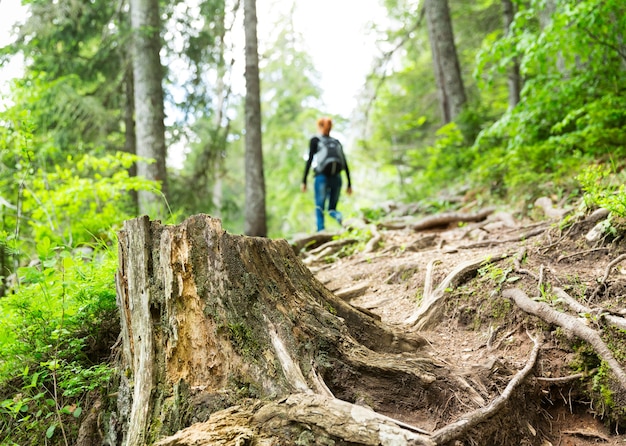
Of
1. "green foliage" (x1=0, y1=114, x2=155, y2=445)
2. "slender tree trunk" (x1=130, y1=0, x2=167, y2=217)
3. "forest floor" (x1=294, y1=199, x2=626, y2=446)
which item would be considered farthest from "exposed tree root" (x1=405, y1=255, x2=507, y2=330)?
"slender tree trunk" (x1=130, y1=0, x2=167, y2=217)

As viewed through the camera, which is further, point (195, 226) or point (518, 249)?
point (518, 249)

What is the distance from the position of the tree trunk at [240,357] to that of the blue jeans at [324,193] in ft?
Answer: 17.6

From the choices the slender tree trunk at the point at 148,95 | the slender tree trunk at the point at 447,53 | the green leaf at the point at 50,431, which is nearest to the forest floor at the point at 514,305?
the green leaf at the point at 50,431

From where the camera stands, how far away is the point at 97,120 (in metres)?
10.1

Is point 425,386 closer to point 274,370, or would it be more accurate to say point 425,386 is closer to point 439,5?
point 274,370

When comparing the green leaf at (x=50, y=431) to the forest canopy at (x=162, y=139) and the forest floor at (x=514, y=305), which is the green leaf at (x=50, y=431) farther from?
the forest floor at (x=514, y=305)

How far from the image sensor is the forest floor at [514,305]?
104 inches

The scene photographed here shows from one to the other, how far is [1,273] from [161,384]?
14.9 ft

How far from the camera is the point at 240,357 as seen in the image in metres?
2.24

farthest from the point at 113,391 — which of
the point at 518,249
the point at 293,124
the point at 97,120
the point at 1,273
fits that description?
the point at 293,124

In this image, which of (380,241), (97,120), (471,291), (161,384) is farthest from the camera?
(97,120)

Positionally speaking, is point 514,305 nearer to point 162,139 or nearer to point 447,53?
point 162,139

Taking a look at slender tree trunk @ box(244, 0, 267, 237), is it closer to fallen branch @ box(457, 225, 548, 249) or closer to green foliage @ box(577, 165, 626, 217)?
fallen branch @ box(457, 225, 548, 249)

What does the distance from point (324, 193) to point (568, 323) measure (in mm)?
5718
